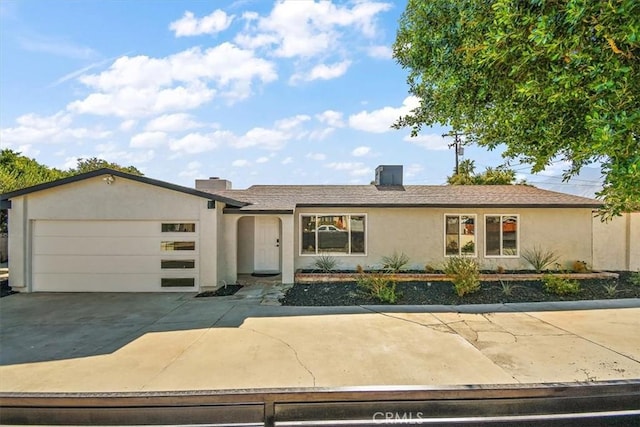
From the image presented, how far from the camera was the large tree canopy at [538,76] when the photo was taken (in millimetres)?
3895

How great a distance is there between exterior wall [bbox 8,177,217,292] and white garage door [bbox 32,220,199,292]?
197mm

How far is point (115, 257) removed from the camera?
9.55 metres

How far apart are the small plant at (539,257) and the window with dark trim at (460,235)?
187cm

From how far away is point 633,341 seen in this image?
18.6ft

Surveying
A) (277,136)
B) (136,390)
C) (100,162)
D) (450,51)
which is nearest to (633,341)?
(450,51)

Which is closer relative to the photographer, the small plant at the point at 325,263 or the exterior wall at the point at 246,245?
the small plant at the point at 325,263

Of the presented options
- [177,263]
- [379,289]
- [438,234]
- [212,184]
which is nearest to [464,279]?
[379,289]

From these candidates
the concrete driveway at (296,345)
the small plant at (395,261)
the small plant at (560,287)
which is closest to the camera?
the concrete driveway at (296,345)

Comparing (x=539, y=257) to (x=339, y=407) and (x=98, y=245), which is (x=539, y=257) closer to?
(x=339, y=407)

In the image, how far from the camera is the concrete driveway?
438 centimetres

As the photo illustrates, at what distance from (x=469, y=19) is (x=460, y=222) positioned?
769cm

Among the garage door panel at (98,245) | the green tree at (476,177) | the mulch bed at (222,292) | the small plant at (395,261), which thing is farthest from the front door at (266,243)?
the green tree at (476,177)

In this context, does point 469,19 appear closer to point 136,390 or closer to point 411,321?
point 411,321

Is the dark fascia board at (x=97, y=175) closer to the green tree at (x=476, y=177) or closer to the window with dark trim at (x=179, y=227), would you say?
the window with dark trim at (x=179, y=227)
